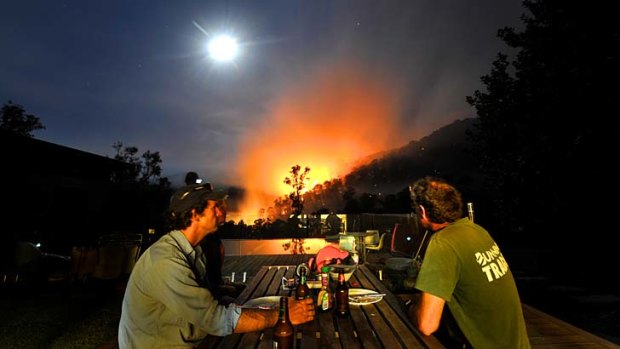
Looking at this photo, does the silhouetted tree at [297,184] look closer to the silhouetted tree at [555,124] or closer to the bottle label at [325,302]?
the silhouetted tree at [555,124]

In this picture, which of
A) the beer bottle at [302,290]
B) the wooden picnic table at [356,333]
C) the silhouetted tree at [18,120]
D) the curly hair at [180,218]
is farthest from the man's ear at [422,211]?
the silhouetted tree at [18,120]

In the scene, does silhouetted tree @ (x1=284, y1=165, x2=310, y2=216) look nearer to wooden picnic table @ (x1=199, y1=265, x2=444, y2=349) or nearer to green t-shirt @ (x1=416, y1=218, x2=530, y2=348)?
wooden picnic table @ (x1=199, y1=265, x2=444, y2=349)

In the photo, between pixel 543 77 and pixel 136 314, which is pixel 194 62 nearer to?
pixel 543 77

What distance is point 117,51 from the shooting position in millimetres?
12695

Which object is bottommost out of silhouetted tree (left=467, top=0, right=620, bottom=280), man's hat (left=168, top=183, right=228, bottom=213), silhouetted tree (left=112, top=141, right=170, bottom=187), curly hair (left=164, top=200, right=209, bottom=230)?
curly hair (left=164, top=200, right=209, bottom=230)

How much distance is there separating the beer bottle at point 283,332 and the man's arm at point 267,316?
134 millimetres

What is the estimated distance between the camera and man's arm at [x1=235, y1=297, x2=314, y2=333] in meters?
1.48

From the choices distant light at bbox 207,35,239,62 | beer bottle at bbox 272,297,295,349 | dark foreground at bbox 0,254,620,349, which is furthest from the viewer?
distant light at bbox 207,35,239,62

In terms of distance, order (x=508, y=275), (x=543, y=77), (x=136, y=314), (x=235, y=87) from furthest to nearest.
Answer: (x=235, y=87)
(x=543, y=77)
(x=508, y=275)
(x=136, y=314)

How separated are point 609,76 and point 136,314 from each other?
8.38m

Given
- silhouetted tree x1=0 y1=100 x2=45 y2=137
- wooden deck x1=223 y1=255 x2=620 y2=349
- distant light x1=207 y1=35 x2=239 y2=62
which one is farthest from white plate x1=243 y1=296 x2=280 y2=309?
silhouetted tree x1=0 y1=100 x2=45 y2=137

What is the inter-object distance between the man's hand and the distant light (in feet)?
27.3

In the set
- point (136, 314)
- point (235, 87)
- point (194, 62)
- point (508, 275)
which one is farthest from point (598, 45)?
point (235, 87)

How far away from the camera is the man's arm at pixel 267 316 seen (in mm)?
1479
